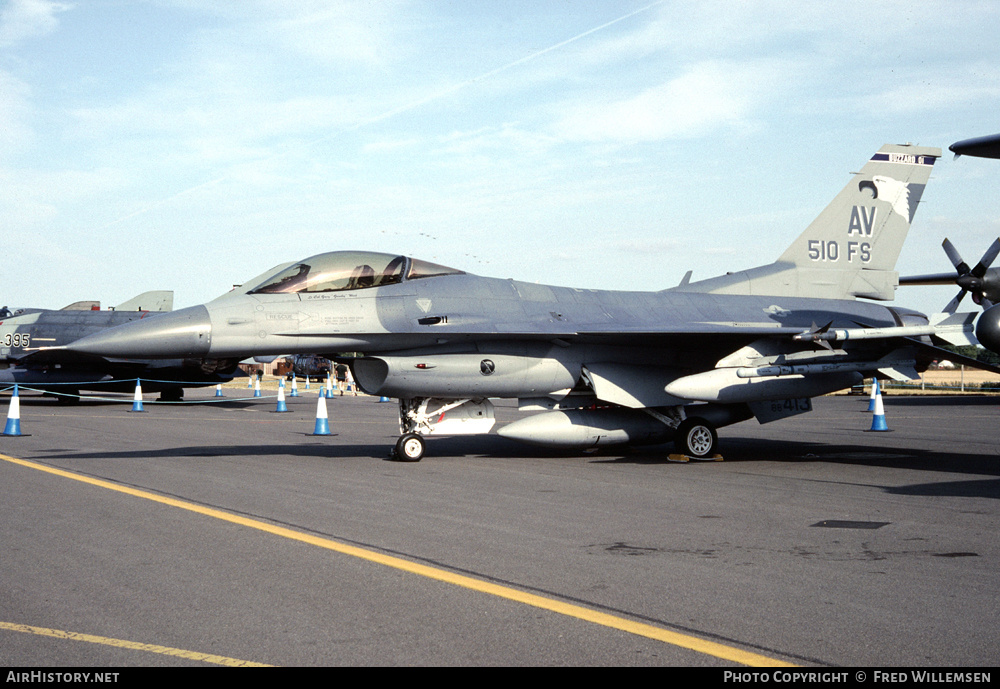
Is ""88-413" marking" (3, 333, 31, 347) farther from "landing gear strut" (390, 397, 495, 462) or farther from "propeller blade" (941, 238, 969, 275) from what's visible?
"propeller blade" (941, 238, 969, 275)

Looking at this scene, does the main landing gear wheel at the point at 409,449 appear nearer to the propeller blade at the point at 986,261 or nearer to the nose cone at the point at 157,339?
the nose cone at the point at 157,339

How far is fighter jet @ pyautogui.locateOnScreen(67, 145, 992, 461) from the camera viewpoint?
1148cm

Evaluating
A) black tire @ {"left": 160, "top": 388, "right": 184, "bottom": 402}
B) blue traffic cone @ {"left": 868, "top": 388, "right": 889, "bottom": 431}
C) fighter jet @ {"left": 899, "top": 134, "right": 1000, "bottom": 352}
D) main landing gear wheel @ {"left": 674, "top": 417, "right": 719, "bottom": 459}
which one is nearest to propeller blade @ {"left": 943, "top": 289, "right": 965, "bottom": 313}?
fighter jet @ {"left": 899, "top": 134, "right": 1000, "bottom": 352}

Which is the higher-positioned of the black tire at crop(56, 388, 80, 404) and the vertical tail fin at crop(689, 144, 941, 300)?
the vertical tail fin at crop(689, 144, 941, 300)

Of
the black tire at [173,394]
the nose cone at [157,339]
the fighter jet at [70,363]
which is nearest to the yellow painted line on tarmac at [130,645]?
the nose cone at [157,339]

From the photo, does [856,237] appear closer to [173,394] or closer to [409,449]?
[409,449]

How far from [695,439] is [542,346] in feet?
8.78

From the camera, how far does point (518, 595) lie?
4.93 metres

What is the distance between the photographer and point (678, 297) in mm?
14281

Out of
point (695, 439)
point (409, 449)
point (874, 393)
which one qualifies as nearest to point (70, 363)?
point (409, 449)

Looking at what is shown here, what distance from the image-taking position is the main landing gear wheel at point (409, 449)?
12078mm

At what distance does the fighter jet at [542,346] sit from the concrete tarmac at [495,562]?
0.94m

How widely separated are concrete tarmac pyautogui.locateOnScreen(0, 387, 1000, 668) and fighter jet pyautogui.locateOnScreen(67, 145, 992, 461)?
3.10 feet
